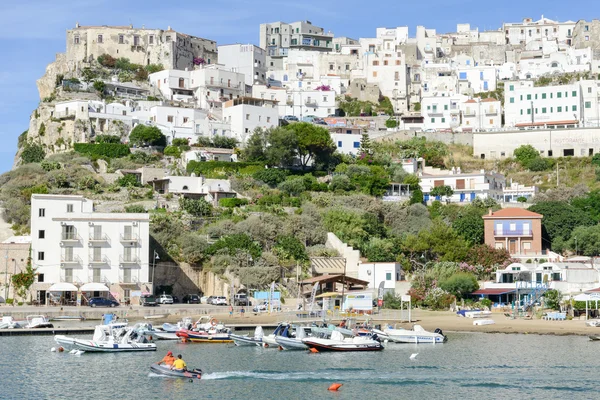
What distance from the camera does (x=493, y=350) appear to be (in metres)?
44.0

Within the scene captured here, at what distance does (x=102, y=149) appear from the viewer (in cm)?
8388

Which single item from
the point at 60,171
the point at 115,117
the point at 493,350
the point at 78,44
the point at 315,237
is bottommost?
the point at 493,350

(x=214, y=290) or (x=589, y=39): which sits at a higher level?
(x=589, y=39)

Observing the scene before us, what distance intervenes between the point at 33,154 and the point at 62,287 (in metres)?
31.2

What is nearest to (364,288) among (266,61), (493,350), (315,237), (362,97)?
(315,237)

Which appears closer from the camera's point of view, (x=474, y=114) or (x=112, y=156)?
(x=112, y=156)

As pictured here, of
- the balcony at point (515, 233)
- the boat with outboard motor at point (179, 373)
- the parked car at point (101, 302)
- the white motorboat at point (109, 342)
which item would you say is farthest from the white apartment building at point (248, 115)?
the boat with outboard motor at point (179, 373)

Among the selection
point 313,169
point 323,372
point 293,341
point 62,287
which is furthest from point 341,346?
point 313,169

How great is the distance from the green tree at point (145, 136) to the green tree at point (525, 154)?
3347cm

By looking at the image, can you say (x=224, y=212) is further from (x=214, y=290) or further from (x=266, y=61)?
(x=266, y=61)

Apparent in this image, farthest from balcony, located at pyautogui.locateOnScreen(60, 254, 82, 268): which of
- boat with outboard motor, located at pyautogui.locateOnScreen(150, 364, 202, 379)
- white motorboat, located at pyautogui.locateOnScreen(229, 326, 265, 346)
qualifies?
boat with outboard motor, located at pyautogui.locateOnScreen(150, 364, 202, 379)

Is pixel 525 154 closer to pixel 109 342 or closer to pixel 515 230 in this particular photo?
pixel 515 230

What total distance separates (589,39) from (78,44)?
62303mm

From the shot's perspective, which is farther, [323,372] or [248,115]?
[248,115]
